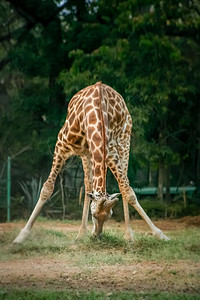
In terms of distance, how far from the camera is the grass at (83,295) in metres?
4.82

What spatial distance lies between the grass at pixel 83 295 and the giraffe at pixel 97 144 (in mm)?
1815

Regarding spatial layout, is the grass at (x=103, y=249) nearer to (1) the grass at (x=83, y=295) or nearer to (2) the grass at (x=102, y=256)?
(2) the grass at (x=102, y=256)

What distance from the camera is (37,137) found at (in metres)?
16.0

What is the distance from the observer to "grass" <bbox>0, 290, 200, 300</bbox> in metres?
4.82

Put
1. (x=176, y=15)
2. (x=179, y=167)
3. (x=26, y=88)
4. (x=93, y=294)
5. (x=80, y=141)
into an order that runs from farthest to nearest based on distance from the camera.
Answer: (x=179, y=167), (x=26, y=88), (x=176, y=15), (x=80, y=141), (x=93, y=294)

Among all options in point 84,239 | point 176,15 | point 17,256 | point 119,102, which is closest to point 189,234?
point 84,239

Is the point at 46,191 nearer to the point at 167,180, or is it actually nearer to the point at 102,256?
the point at 102,256

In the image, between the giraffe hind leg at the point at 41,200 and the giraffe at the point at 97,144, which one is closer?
the giraffe at the point at 97,144

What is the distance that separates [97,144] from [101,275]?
2.16 m

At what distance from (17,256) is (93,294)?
241 cm

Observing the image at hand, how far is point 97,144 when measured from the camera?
24.0 feet

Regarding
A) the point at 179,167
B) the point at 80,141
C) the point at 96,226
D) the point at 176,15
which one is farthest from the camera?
the point at 179,167

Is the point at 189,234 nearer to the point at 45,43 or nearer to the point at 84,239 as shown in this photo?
the point at 84,239

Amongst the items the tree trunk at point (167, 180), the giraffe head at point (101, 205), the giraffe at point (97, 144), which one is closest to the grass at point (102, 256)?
the giraffe at point (97, 144)
